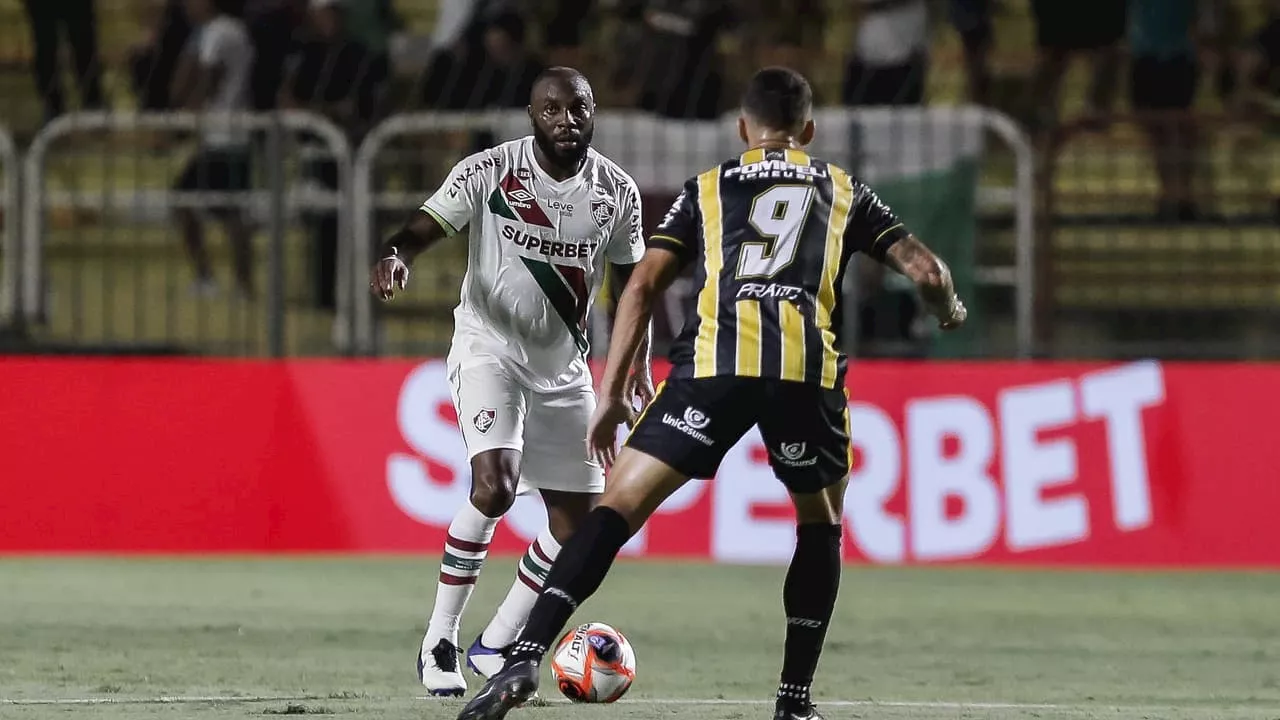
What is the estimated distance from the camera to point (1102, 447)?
1237 centimetres

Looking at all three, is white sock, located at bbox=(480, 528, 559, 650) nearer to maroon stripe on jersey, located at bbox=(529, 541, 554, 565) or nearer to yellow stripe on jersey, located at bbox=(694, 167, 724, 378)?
maroon stripe on jersey, located at bbox=(529, 541, 554, 565)

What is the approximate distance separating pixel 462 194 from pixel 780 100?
5.05 ft

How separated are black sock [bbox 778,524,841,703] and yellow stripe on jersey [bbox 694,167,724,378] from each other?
0.60 metres

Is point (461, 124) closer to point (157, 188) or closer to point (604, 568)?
point (157, 188)

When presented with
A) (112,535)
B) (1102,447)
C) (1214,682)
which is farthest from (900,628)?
(112,535)

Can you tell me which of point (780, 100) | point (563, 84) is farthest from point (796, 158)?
point (563, 84)

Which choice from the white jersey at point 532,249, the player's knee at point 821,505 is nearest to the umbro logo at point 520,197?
the white jersey at point 532,249

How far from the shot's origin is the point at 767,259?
20.6 feet

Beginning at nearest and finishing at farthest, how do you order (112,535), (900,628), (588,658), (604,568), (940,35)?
(604,568) → (588,658) → (900,628) → (112,535) → (940,35)

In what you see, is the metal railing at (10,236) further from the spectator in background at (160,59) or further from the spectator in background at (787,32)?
the spectator in background at (787,32)

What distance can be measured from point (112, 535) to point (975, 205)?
5.39 metres

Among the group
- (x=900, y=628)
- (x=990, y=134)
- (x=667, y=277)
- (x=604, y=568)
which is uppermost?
(x=990, y=134)

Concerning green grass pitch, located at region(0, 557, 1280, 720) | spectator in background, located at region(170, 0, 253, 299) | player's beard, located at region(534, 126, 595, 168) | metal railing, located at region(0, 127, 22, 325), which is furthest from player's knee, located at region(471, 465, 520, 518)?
metal railing, located at region(0, 127, 22, 325)

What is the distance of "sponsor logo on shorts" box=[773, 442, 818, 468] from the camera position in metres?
6.26
